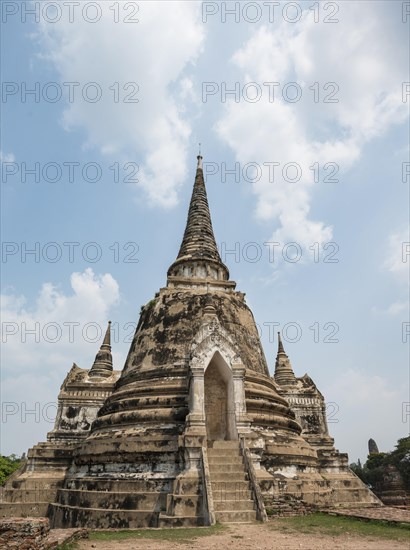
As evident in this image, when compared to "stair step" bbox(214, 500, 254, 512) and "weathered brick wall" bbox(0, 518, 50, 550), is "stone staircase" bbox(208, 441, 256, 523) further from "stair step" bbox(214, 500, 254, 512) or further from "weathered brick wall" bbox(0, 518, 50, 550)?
"weathered brick wall" bbox(0, 518, 50, 550)

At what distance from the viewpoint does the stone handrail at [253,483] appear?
9.22 metres

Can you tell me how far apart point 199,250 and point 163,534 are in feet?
42.8

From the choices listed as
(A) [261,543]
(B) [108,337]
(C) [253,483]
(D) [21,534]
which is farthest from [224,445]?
(B) [108,337]

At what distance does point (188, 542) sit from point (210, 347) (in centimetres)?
605

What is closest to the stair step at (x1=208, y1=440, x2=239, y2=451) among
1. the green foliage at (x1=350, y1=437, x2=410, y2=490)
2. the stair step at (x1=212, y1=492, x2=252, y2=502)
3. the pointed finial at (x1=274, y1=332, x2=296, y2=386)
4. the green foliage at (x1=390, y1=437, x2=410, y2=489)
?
the stair step at (x1=212, y1=492, x2=252, y2=502)

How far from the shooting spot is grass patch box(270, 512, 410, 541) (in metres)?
7.95

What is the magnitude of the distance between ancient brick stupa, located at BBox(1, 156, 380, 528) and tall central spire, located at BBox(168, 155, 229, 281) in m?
0.08

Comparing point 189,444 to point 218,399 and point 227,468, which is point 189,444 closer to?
point 227,468

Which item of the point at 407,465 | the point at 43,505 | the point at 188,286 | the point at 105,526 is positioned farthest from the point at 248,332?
the point at 407,465

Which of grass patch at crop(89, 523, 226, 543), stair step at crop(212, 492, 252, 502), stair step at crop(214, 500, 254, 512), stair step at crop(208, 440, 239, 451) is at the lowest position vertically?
grass patch at crop(89, 523, 226, 543)

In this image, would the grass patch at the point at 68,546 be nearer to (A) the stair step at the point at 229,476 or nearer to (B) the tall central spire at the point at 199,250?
(A) the stair step at the point at 229,476

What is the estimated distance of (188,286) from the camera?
58.6ft

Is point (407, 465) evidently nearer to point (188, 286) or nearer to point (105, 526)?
point (188, 286)

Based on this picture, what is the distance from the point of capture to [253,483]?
9.93 metres
